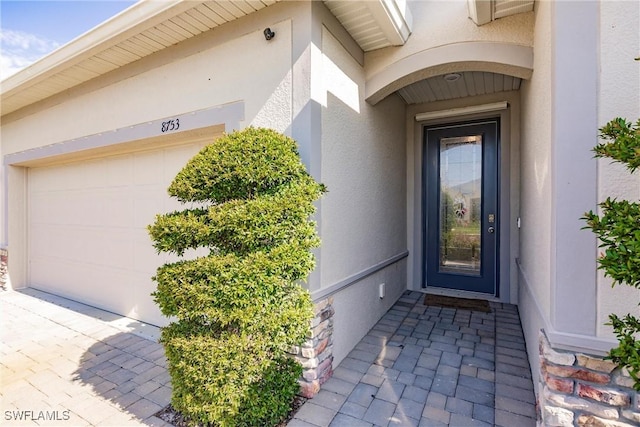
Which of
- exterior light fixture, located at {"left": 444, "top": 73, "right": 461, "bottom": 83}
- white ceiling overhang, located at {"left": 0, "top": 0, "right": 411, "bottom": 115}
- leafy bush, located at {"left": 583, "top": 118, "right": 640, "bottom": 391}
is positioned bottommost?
leafy bush, located at {"left": 583, "top": 118, "right": 640, "bottom": 391}

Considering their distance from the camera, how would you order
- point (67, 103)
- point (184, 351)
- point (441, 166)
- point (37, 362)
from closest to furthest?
point (184, 351)
point (37, 362)
point (67, 103)
point (441, 166)

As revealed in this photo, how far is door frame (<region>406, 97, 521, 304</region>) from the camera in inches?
173

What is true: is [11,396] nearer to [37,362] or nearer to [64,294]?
[37,362]

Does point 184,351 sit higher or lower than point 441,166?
lower

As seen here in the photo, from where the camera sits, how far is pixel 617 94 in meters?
1.58

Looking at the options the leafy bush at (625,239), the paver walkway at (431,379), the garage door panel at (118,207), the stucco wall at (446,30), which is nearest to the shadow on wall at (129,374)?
the paver walkway at (431,379)

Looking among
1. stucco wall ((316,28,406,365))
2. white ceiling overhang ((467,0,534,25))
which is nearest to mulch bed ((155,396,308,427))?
stucco wall ((316,28,406,365))

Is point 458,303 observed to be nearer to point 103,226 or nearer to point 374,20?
point 374,20

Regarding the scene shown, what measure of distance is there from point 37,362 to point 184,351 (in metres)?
2.38

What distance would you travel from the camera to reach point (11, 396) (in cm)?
A: 255

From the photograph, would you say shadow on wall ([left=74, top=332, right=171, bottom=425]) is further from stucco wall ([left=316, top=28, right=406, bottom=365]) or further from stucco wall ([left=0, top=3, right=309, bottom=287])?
stucco wall ([left=0, top=3, right=309, bottom=287])

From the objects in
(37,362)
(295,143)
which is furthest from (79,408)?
(295,143)

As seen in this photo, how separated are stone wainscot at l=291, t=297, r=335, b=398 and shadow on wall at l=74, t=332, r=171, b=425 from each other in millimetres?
1142

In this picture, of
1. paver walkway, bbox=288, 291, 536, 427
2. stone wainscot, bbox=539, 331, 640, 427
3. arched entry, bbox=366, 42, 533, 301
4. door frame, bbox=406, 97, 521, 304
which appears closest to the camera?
stone wainscot, bbox=539, 331, 640, 427
